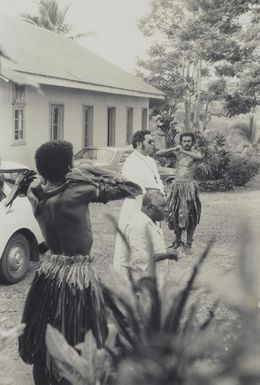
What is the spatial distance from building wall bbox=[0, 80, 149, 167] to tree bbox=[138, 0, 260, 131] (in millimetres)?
3957

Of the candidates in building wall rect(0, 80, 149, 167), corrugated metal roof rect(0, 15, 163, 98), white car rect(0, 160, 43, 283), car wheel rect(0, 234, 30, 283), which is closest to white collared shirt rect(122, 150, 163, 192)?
white car rect(0, 160, 43, 283)

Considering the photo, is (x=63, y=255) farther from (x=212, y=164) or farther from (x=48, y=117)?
(x=212, y=164)

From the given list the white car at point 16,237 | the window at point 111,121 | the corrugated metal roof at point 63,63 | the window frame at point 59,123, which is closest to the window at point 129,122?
the corrugated metal roof at point 63,63

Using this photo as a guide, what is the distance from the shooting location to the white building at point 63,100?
13750 millimetres

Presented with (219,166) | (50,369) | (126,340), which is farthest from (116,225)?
(219,166)

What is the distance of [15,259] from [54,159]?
375 cm

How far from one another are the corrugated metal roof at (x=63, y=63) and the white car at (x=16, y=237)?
545 cm

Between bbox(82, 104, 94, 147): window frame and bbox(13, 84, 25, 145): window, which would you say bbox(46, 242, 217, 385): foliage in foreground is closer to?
bbox(13, 84, 25, 145): window

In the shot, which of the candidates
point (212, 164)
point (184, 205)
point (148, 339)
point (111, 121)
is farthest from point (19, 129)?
point (148, 339)

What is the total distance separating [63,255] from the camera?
3215mm

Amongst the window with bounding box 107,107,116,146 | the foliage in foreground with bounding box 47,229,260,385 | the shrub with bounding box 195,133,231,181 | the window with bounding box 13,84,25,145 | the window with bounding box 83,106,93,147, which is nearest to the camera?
the foliage in foreground with bounding box 47,229,260,385

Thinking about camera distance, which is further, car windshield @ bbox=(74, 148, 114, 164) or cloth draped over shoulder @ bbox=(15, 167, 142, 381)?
car windshield @ bbox=(74, 148, 114, 164)

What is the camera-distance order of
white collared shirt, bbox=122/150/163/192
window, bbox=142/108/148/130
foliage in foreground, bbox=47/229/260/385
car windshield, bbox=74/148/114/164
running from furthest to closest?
window, bbox=142/108/148/130 → car windshield, bbox=74/148/114/164 → white collared shirt, bbox=122/150/163/192 → foliage in foreground, bbox=47/229/260/385

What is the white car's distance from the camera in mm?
6320
